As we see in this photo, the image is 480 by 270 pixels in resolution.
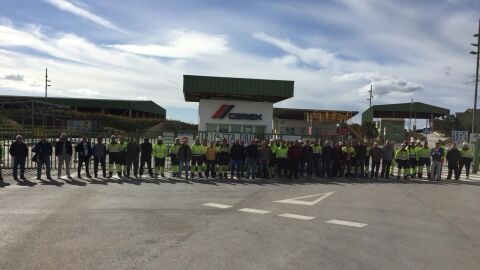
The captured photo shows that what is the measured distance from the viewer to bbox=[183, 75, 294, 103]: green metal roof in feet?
86.2

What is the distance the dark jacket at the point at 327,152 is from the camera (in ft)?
62.6

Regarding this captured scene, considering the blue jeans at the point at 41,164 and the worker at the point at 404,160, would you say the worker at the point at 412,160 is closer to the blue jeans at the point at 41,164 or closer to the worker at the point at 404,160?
the worker at the point at 404,160

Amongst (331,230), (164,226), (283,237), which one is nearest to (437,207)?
(331,230)

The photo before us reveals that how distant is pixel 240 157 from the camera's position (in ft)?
58.8

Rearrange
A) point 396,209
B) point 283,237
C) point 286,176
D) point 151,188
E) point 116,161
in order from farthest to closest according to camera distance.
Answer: point 286,176 < point 116,161 < point 151,188 < point 396,209 < point 283,237

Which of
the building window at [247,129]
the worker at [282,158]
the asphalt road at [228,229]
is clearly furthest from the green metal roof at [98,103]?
the asphalt road at [228,229]

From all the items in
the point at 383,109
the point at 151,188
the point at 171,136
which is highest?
the point at 383,109

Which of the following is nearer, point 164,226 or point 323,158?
point 164,226

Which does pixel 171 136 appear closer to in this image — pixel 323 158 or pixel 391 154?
pixel 323 158

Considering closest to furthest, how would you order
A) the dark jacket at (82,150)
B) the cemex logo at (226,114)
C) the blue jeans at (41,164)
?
the blue jeans at (41,164) → the dark jacket at (82,150) → the cemex logo at (226,114)

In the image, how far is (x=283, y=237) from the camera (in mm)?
7531

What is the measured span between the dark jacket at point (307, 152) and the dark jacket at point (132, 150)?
276 inches

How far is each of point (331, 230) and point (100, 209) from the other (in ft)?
17.1

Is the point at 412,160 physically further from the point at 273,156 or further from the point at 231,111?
the point at 231,111
